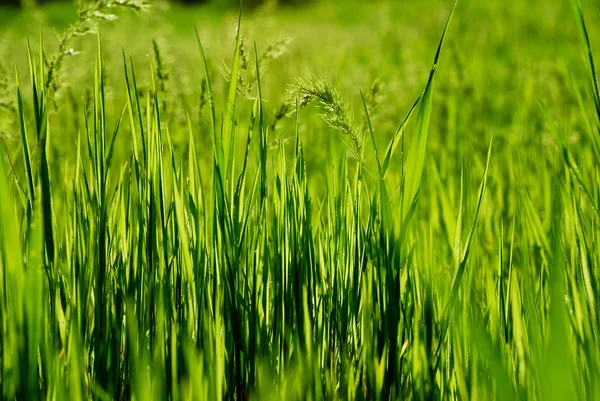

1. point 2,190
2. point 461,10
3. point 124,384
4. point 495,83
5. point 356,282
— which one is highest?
point 461,10

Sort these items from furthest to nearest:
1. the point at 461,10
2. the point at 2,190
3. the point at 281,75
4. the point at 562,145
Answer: the point at 461,10, the point at 281,75, the point at 562,145, the point at 2,190

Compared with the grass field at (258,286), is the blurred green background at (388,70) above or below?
above

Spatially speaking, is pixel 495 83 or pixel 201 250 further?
pixel 495 83

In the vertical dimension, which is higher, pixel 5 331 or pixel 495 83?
pixel 495 83

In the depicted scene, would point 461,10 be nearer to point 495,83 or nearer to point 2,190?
point 495,83

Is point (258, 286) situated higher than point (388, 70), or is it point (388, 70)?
point (388, 70)

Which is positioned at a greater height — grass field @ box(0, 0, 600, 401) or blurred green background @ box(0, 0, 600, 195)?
blurred green background @ box(0, 0, 600, 195)

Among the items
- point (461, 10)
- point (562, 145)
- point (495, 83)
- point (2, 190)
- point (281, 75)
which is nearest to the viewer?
point (2, 190)

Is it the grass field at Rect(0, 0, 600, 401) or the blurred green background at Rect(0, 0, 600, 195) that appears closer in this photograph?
the grass field at Rect(0, 0, 600, 401)

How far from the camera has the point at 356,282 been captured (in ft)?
3.03

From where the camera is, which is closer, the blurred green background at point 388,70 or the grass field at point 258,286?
the grass field at point 258,286

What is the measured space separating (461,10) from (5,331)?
7271 millimetres

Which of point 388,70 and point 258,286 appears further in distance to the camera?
point 388,70

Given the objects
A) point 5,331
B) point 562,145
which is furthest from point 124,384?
point 562,145
